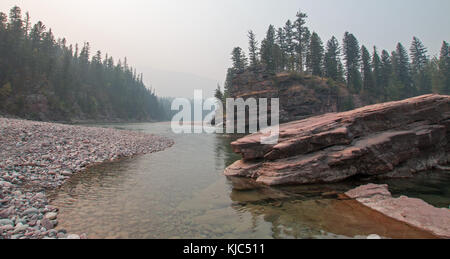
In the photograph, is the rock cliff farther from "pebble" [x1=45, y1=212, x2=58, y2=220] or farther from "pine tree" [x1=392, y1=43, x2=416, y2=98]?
"pebble" [x1=45, y1=212, x2=58, y2=220]

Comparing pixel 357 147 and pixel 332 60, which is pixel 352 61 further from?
pixel 357 147

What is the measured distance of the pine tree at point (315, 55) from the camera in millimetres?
72025

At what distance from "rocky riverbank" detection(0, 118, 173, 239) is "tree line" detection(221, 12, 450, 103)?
58528 millimetres

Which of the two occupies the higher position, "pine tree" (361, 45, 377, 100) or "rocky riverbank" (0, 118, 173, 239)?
"pine tree" (361, 45, 377, 100)

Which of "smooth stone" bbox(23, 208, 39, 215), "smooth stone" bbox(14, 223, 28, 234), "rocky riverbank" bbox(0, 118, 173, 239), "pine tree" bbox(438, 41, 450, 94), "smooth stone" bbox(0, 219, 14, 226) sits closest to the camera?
"smooth stone" bbox(14, 223, 28, 234)

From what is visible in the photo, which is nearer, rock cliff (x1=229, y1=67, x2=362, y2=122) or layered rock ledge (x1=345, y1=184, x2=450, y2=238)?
layered rock ledge (x1=345, y1=184, x2=450, y2=238)

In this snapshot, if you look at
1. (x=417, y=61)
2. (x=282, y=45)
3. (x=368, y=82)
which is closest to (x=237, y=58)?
(x=282, y=45)

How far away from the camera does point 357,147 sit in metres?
15.0

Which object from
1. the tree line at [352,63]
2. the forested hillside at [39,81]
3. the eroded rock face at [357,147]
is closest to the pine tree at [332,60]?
the tree line at [352,63]

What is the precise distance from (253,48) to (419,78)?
63.0 meters

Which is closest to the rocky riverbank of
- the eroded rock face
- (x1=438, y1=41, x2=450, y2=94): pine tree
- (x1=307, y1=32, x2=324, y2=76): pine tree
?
the eroded rock face

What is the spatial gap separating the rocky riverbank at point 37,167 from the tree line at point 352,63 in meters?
58.5

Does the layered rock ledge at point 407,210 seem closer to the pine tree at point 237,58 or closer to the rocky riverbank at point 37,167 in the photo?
the rocky riverbank at point 37,167

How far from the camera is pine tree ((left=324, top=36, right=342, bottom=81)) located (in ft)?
243
